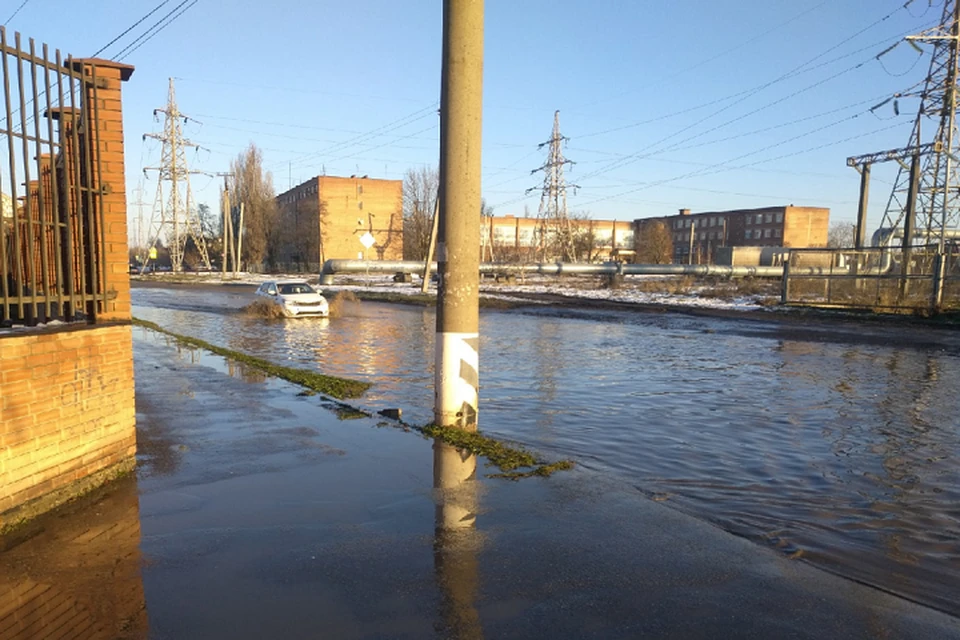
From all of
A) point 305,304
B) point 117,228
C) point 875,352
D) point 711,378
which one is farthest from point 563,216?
point 117,228

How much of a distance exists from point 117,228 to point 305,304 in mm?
17321

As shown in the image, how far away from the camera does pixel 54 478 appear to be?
470cm

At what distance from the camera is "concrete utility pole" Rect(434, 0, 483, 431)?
22.0 feet

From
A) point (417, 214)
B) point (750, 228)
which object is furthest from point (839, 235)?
point (417, 214)

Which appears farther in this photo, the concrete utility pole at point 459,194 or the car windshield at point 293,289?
the car windshield at point 293,289

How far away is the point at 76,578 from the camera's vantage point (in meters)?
3.68

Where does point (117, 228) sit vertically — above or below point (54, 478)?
above

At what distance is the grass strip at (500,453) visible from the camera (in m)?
5.71

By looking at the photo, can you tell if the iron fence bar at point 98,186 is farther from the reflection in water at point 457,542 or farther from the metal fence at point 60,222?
the reflection in water at point 457,542

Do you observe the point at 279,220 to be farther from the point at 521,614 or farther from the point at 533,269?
the point at 521,614

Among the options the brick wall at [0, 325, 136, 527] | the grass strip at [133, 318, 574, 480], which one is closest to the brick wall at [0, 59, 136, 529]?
the brick wall at [0, 325, 136, 527]

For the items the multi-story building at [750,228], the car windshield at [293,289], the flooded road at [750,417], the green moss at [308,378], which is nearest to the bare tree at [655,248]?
the multi-story building at [750,228]

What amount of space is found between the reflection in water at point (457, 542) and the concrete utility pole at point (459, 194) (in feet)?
3.47

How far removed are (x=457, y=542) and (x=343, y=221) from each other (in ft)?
280
